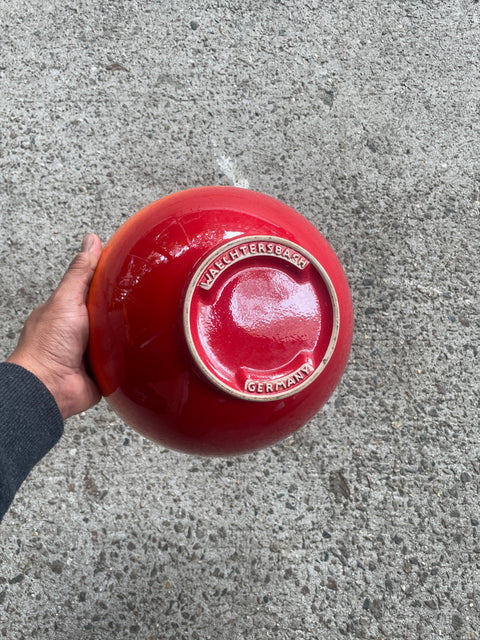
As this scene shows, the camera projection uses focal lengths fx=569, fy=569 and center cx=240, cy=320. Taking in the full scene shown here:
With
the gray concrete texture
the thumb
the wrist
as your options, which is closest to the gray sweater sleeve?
the wrist

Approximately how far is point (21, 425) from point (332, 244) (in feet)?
4.71

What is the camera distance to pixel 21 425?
1.49 m

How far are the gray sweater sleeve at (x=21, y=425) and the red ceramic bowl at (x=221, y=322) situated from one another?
0.28 meters

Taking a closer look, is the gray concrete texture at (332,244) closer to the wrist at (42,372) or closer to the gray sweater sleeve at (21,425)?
the wrist at (42,372)

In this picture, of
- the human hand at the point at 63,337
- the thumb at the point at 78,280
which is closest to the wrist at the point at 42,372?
the human hand at the point at 63,337

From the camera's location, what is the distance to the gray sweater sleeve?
143cm

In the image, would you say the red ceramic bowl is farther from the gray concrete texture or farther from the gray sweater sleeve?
the gray concrete texture

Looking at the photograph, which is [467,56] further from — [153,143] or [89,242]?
[89,242]

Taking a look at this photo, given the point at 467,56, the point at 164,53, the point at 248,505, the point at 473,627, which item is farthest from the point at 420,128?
the point at 473,627

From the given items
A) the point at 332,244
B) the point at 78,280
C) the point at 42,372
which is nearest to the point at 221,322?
the point at 78,280

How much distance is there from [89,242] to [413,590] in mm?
1722

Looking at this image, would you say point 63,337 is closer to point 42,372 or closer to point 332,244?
point 42,372

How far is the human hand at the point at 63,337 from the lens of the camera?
1.62 meters

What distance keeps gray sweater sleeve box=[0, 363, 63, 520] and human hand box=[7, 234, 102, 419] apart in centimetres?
11
